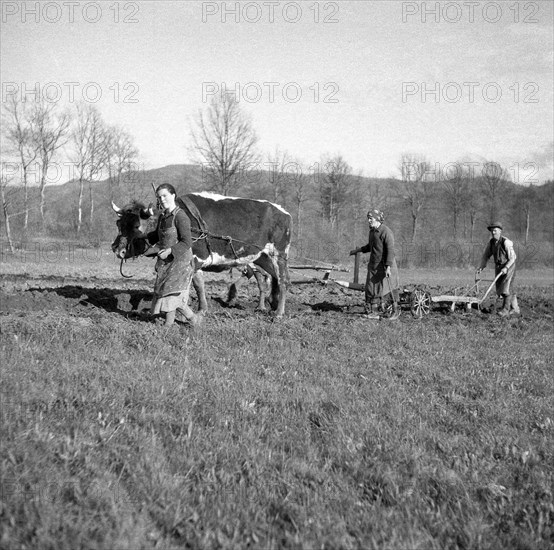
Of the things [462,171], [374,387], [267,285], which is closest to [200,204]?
[267,285]

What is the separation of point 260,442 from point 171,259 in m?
4.57

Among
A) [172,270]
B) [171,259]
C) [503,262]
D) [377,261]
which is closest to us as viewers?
[172,270]

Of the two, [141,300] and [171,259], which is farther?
[141,300]

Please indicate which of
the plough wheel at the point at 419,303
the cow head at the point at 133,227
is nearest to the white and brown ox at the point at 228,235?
the cow head at the point at 133,227

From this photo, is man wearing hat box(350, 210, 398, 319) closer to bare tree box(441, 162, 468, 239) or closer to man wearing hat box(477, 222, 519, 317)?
man wearing hat box(477, 222, 519, 317)

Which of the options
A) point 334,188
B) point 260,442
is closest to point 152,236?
point 260,442

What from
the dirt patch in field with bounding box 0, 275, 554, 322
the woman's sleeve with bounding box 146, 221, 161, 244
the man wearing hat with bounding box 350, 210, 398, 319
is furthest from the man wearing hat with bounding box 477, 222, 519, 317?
the woman's sleeve with bounding box 146, 221, 161, 244

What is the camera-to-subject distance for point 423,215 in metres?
66.6

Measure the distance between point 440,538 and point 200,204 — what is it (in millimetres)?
8166

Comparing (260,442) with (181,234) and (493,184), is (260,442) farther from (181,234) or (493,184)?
(493,184)

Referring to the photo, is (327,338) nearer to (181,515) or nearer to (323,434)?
(323,434)

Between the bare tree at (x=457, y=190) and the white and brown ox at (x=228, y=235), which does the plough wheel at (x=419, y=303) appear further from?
the bare tree at (x=457, y=190)

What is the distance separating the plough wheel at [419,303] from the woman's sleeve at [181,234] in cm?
557

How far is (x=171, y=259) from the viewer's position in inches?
325
